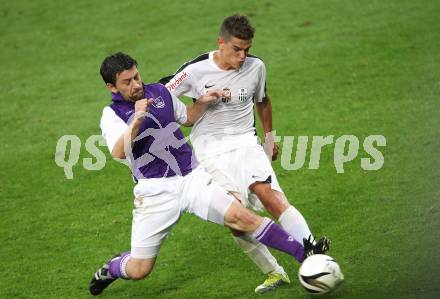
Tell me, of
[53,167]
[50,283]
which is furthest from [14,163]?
[50,283]

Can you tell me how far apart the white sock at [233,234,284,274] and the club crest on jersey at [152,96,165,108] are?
1.50 m

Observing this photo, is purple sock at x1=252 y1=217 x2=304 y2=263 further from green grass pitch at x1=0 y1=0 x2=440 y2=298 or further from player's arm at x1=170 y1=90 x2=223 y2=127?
player's arm at x1=170 y1=90 x2=223 y2=127

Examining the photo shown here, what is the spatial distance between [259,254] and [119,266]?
1.32 m

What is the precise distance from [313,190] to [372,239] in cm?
167

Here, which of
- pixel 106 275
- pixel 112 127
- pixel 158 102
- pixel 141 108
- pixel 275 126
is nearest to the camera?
pixel 141 108

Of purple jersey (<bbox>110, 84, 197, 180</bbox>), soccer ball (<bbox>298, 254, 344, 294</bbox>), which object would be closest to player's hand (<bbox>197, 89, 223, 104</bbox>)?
purple jersey (<bbox>110, 84, 197, 180</bbox>)

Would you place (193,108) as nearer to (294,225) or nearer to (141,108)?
(141,108)

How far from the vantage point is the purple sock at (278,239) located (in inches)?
273

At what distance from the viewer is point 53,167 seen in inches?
454

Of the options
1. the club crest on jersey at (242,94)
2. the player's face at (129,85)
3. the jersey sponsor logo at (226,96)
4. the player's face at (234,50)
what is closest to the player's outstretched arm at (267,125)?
the club crest on jersey at (242,94)

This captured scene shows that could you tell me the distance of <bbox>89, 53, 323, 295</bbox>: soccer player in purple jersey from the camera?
273 inches

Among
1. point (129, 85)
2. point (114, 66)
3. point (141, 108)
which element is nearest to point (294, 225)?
point (141, 108)

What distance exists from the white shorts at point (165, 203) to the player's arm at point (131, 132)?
1.73ft

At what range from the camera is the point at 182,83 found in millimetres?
7945
